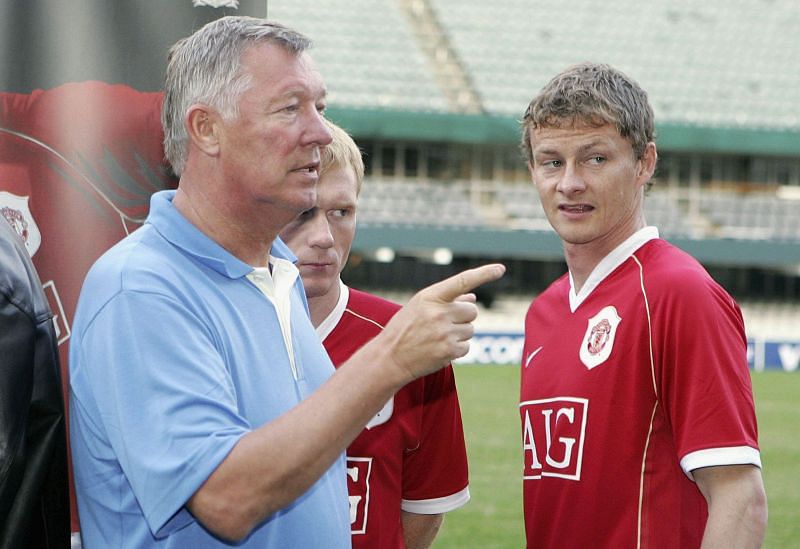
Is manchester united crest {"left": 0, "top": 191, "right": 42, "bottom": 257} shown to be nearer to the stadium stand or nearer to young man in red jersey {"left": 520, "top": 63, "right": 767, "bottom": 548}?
young man in red jersey {"left": 520, "top": 63, "right": 767, "bottom": 548}

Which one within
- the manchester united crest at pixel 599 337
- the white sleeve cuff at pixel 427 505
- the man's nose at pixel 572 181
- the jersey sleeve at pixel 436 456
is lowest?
the white sleeve cuff at pixel 427 505

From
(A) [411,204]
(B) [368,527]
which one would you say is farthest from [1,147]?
(A) [411,204]

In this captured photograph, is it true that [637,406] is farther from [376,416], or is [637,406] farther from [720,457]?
[376,416]

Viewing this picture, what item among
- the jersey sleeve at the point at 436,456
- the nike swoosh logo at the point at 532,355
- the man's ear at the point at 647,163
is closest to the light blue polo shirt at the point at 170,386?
the jersey sleeve at the point at 436,456

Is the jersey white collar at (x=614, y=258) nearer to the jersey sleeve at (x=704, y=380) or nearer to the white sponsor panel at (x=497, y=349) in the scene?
the jersey sleeve at (x=704, y=380)

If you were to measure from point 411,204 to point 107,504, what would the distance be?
28.5 meters

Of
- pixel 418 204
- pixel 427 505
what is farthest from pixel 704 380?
pixel 418 204

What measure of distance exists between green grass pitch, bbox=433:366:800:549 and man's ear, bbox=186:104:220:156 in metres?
5.71

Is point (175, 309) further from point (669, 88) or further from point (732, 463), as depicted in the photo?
point (669, 88)

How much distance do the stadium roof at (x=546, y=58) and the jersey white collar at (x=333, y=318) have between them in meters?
25.9

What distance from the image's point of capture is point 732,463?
7.24ft

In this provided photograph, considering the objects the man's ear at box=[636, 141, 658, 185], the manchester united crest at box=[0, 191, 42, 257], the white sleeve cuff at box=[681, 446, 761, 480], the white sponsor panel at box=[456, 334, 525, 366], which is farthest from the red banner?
the white sponsor panel at box=[456, 334, 525, 366]

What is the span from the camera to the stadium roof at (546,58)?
96.3 feet

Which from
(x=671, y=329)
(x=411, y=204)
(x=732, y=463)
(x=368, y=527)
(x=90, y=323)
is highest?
(x=90, y=323)
